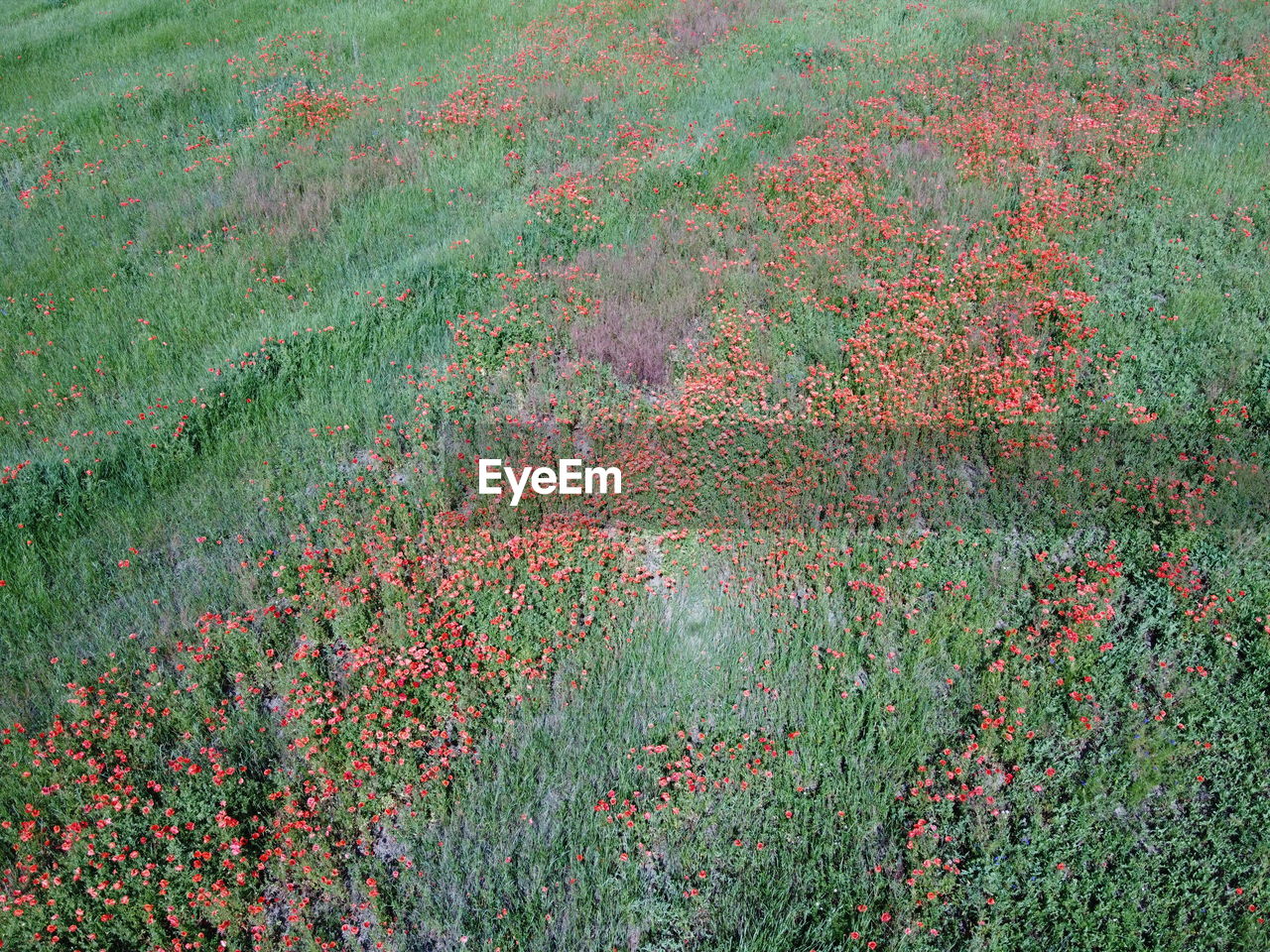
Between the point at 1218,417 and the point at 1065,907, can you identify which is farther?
the point at 1218,417

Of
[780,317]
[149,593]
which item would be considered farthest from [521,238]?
[149,593]

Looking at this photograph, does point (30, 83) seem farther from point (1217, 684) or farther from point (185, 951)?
point (1217, 684)

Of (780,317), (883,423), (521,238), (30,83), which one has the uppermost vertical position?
(30,83)

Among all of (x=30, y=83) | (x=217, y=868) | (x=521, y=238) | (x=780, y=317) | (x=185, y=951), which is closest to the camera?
(x=185, y=951)

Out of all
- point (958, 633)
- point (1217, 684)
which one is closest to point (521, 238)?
point (958, 633)

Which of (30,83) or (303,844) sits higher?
(30,83)

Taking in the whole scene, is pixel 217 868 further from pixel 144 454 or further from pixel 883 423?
pixel 883 423

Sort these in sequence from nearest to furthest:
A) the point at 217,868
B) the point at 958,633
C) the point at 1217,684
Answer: the point at 217,868 → the point at 1217,684 → the point at 958,633
